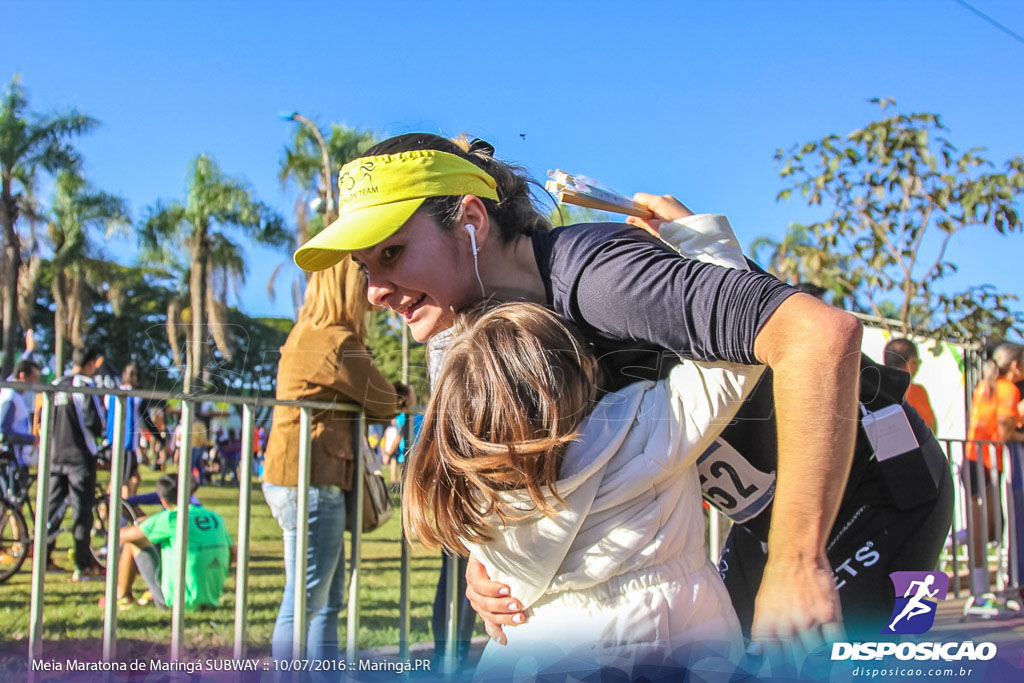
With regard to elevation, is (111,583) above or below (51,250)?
below

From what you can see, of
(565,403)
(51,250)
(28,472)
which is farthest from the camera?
(51,250)

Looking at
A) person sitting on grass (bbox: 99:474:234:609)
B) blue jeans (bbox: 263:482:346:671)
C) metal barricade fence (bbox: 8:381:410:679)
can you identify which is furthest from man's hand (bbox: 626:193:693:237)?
person sitting on grass (bbox: 99:474:234:609)

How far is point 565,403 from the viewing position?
1217 millimetres

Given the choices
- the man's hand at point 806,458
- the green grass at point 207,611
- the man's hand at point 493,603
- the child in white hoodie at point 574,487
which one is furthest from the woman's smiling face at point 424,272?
the green grass at point 207,611

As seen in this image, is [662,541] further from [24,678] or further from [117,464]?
[117,464]

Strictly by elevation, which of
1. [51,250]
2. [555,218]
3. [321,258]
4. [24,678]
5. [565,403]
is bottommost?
[24,678]

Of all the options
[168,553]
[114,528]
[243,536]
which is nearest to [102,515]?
[168,553]

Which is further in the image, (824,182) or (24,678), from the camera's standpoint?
(24,678)

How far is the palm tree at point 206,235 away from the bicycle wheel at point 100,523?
99 centimetres

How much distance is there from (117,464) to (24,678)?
899 mm

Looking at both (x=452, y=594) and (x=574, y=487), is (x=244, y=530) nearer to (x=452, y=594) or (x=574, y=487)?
(x=452, y=594)

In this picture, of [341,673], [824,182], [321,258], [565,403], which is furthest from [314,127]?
[341,673]

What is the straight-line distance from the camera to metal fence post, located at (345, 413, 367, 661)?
3211 millimetres

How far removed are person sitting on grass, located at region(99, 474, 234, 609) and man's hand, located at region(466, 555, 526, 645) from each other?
6.82ft
